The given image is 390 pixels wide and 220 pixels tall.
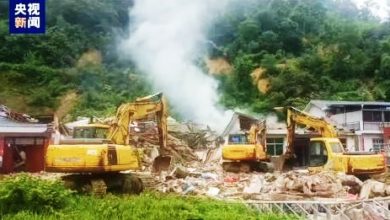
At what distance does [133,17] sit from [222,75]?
1459cm

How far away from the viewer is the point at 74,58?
4522 cm

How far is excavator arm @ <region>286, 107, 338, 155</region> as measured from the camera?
17359 millimetres

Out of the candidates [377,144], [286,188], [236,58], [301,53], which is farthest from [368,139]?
[236,58]

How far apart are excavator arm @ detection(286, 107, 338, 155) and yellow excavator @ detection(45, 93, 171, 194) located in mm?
6358

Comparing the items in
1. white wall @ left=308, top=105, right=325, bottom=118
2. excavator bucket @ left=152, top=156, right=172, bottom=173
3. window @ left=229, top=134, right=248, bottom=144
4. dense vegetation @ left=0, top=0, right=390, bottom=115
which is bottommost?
excavator bucket @ left=152, top=156, right=172, bottom=173

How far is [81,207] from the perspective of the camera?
28.3 feet

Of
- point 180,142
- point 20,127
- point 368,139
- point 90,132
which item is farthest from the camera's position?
point 368,139

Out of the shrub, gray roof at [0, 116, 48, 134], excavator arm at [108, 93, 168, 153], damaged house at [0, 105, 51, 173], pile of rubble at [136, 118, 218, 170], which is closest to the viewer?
the shrub

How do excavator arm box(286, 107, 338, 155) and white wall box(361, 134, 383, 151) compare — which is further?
white wall box(361, 134, 383, 151)

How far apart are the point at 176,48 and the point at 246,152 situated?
3609 centimetres

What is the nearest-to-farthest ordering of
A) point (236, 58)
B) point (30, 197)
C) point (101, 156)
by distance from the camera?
point (30, 197) < point (101, 156) < point (236, 58)

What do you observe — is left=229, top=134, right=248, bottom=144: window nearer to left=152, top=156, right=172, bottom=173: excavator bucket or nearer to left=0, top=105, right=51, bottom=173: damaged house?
left=152, top=156, right=172, bottom=173: excavator bucket

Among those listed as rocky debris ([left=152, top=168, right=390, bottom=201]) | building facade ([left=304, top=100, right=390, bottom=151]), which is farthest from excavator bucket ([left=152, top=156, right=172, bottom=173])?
building facade ([left=304, top=100, right=390, bottom=151])

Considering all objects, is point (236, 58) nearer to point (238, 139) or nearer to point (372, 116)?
point (372, 116)
